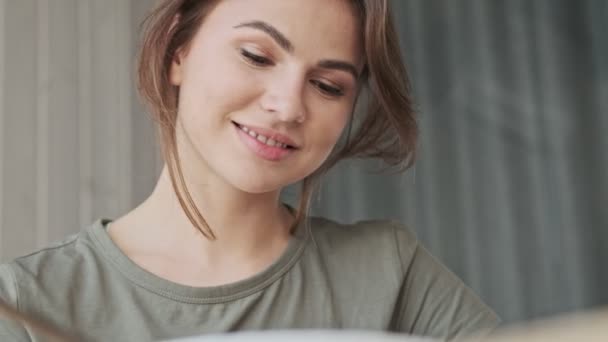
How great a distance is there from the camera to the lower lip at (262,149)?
0.75 metres

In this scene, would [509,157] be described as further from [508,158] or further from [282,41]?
[282,41]

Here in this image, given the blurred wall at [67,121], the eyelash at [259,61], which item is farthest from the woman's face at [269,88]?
the blurred wall at [67,121]

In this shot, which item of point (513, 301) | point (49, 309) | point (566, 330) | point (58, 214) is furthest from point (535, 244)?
point (566, 330)

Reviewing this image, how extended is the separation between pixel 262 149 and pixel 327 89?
0.34 feet

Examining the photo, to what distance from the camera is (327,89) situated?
80 centimetres

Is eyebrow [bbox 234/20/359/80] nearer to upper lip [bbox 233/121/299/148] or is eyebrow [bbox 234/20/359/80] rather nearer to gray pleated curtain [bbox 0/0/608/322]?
upper lip [bbox 233/121/299/148]

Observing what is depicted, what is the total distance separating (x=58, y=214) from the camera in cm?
139

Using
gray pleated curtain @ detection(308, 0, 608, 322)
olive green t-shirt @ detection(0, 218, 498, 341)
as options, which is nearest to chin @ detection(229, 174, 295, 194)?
olive green t-shirt @ detection(0, 218, 498, 341)

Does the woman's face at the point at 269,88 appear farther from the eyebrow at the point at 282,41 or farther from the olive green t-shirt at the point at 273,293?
the olive green t-shirt at the point at 273,293

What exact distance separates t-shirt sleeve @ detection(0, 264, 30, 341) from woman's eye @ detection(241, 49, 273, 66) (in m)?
0.31

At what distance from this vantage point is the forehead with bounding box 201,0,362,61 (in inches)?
29.8

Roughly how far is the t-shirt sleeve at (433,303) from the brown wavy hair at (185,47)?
0.14 m

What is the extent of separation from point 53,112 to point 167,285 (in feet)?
2.37

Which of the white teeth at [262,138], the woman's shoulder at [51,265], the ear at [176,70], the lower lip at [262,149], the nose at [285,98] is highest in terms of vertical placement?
the ear at [176,70]
